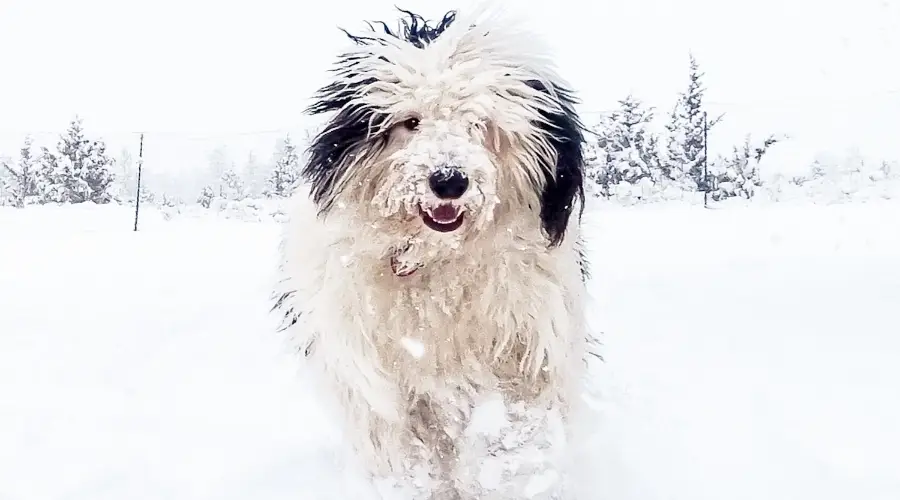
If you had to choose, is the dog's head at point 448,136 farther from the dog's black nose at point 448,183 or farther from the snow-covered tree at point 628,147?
the snow-covered tree at point 628,147

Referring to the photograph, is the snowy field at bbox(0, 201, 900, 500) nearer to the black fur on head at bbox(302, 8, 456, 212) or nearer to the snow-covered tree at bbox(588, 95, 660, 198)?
the black fur on head at bbox(302, 8, 456, 212)

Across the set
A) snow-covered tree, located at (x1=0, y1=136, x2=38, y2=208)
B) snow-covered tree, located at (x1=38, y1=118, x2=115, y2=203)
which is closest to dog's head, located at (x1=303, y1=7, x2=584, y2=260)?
snow-covered tree, located at (x1=38, y1=118, x2=115, y2=203)

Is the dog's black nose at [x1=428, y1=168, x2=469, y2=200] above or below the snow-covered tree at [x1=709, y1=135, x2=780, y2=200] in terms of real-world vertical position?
below

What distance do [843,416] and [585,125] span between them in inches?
44.8

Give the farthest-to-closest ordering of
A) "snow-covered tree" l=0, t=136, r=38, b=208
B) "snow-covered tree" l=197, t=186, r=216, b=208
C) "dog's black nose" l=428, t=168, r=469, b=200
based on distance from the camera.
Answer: "snow-covered tree" l=0, t=136, r=38, b=208, "snow-covered tree" l=197, t=186, r=216, b=208, "dog's black nose" l=428, t=168, r=469, b=200

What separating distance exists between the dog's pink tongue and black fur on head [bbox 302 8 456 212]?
0.87 feet

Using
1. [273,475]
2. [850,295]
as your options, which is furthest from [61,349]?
[850,295]

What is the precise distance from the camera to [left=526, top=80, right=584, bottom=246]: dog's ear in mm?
2051

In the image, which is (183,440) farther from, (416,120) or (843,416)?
(843,416)

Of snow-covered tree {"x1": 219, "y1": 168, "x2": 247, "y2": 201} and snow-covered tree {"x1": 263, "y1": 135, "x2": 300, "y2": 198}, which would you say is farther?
snow-covered tree {"x1": 219, "y1": 168, "x2": 247, "y2": 201}

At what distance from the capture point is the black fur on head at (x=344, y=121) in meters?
2.03

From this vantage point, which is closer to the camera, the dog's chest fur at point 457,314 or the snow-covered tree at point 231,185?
the dog's chest fur at point 457,314

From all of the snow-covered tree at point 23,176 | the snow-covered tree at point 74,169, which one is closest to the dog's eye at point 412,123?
the snow-covered tree at point 74,169

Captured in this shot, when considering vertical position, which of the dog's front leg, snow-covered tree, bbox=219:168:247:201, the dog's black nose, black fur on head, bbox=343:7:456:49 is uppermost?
snow-covered tree, bbox=219:168:247:201
